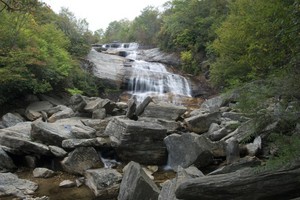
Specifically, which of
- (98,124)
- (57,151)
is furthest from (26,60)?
(57,151)

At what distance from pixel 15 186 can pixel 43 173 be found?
3.06 feet

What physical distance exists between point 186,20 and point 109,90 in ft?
29.4

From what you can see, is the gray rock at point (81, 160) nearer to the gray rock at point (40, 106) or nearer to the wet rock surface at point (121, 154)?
the wet rock surface at point (121, 154)

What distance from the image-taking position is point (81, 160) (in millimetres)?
8664

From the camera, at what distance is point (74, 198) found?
7043 millimetres

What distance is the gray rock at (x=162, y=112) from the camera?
12336mm

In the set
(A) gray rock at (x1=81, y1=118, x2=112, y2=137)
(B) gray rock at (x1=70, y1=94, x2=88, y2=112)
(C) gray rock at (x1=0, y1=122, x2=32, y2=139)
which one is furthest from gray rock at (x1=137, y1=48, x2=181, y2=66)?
(C) gray rock at (x1=0, y1=122, x2=32, y2=139)

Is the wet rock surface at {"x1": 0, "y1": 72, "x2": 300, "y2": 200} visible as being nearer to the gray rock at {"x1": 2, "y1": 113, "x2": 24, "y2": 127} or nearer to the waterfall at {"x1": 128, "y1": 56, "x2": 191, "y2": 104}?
the gray rock at {"x1": 2, "y1": 113, "x2": 24, "y2": 127}

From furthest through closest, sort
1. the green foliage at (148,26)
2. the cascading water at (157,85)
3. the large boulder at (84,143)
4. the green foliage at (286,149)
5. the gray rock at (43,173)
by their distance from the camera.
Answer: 1. the green foliage at (148,26)
2. the cascading water at (157,85)
3. the large boulder at (84,143)
4. the gray rock at (43,173)
5. the green foliage at (286,149)

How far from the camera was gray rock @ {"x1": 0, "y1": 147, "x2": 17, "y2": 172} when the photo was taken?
28.5 ft

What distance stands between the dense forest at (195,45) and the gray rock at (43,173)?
408cm

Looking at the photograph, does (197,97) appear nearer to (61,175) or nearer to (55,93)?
(55,93)

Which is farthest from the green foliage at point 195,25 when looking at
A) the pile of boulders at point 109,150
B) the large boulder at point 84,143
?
the large boulder at point 84,143

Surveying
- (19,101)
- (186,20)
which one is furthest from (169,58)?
(19,101)
